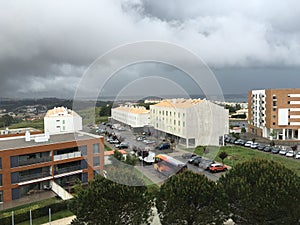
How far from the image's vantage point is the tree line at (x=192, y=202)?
13.9ft

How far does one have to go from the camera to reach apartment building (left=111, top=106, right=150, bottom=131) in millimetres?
2707

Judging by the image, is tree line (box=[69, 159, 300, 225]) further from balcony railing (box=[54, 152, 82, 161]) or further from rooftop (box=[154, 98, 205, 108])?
balcony railing (box=[54, 152, 82, 161])

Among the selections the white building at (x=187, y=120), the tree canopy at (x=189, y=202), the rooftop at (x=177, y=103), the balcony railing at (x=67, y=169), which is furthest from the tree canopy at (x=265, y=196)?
the balcony railing at (x=67, y=169)

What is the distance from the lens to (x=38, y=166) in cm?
793

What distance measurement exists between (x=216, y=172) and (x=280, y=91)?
989cm

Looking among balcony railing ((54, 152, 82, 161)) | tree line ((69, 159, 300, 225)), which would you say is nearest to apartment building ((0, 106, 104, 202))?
balcony railing ((54, 152, 82, 161))

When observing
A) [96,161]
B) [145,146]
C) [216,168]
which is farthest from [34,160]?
[145,146]

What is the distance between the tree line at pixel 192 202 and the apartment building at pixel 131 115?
155 cm

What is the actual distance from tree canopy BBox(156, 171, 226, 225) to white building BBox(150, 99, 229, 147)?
5.26 ft

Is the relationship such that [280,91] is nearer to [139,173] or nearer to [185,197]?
[185,197]

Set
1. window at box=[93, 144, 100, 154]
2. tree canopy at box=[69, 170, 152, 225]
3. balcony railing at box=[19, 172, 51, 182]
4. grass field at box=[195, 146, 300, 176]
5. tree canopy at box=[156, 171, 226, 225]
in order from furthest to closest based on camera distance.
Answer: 1. grass field at box=[195, 146, 300, 176]
2. balcony railing at box=[19, 172, 51, 182]
3. tree canopy at box=[156, 171, 226, 225]
4. tree canopy at box=[69, 170, 152, 225]
5. window at box=[93, 144, 100, 154]

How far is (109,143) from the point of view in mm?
2902

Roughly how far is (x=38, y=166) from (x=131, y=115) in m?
6.20

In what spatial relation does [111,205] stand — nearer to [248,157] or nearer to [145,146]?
[145,146]
